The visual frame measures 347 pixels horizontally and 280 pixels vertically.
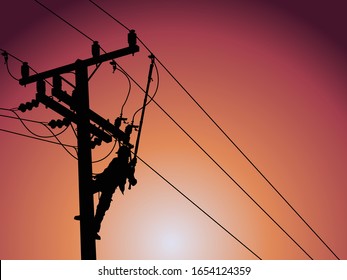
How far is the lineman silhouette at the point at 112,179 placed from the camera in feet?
43.2

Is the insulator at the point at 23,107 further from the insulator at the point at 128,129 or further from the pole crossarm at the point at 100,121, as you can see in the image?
the insulator at the point at 128,129

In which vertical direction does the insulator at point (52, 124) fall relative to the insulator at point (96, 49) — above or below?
below

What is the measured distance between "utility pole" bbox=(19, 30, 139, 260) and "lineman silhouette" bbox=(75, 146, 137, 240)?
40cm

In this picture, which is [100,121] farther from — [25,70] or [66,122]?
[25,70]

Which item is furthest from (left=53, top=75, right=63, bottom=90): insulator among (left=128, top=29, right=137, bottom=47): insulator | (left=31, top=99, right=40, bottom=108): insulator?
(left=128, top=29, right=137, bottom=47): insulator

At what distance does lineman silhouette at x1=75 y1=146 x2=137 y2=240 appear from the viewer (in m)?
13.2

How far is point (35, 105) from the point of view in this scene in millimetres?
14125

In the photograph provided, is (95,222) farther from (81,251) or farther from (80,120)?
(80,120)

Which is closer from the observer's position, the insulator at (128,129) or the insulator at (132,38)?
the insulator at (132,38)

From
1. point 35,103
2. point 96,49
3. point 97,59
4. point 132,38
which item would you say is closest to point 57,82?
point 35,103

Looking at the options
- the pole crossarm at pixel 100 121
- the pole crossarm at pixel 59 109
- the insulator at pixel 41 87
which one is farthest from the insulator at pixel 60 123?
the insulator at pixel 41 87

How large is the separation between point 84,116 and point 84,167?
1126 mm

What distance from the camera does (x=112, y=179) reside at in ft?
44.9
